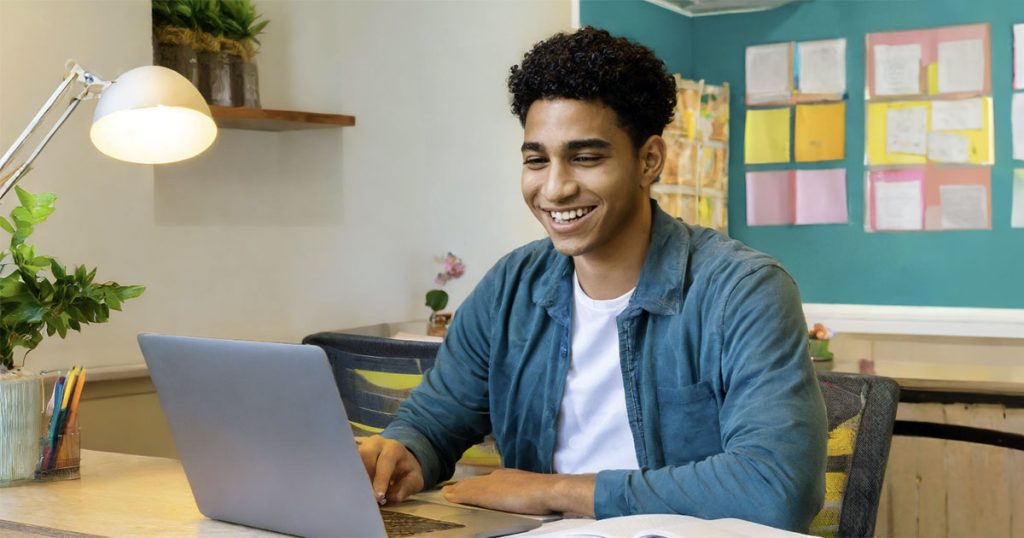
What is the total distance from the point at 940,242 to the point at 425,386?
383cm

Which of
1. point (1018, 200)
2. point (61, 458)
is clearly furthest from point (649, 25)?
point (61, 458)

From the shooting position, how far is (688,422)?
5.20 feet

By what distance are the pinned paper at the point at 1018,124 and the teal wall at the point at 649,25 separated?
4.83 feet

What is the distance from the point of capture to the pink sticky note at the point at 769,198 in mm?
5477

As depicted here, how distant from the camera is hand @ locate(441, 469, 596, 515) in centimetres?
141

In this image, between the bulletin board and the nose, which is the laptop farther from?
the bulletin board

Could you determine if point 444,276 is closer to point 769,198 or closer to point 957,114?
point 769,198

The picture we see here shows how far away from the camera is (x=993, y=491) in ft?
9.11

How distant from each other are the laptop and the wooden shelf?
1.92 meters

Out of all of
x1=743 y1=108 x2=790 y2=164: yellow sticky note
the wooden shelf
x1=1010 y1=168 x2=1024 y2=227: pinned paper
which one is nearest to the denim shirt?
the wooden shelf

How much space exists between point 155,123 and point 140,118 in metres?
0.03

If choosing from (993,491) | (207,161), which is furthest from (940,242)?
(207,161)

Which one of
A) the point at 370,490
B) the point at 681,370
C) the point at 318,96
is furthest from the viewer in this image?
the point at 318,96

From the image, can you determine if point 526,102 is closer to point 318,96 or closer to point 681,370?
point 681,370
